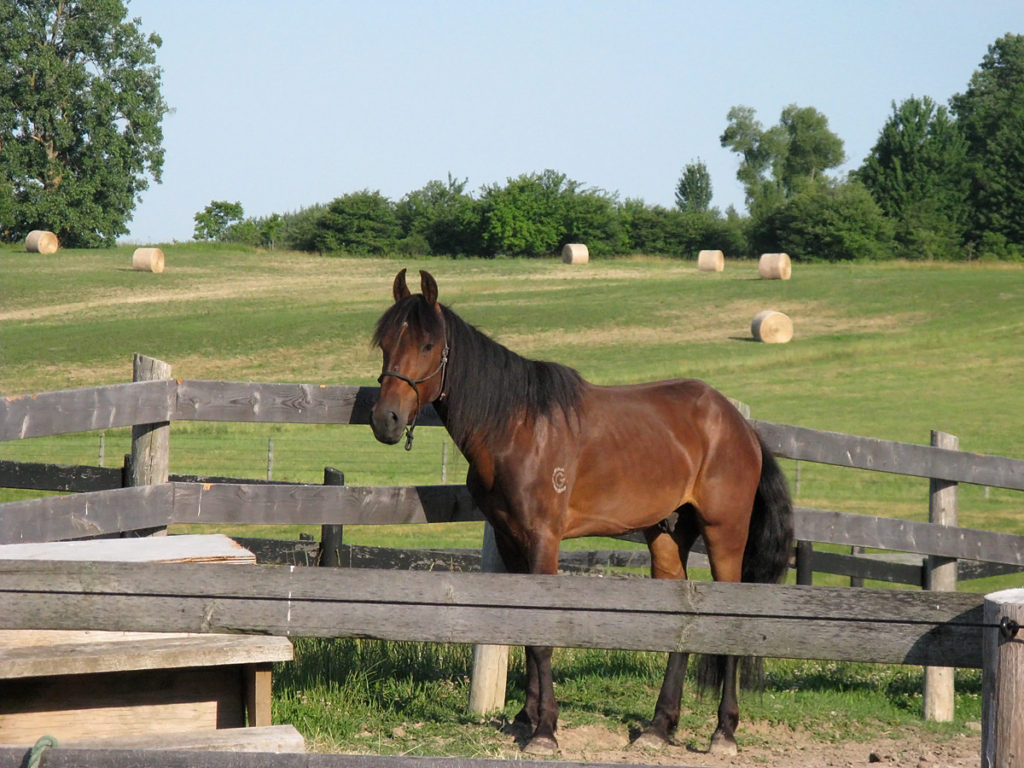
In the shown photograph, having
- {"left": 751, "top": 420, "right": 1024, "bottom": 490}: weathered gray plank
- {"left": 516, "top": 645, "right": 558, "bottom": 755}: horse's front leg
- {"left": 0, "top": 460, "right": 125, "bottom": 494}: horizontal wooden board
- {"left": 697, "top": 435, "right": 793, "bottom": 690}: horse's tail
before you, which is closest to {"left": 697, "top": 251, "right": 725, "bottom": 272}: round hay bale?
{"left": 0, "top": 460, "right": 125, "bottom": 494}: horizontal wooden board

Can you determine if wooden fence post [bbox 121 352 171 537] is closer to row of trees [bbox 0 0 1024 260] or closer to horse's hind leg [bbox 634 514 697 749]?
horse's hind leg [bbox 634 514 697 749]

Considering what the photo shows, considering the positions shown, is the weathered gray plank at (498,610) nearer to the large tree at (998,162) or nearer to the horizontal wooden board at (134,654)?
the horizontal wooden board at (134,654)

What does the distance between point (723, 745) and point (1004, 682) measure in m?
3.02

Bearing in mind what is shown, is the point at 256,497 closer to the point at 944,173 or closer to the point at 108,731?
the point at 108,731

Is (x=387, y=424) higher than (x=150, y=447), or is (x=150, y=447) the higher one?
(x=387, y=424)

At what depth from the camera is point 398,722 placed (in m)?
5.40

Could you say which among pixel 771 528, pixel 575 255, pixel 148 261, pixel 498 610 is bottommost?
pixel 771 528

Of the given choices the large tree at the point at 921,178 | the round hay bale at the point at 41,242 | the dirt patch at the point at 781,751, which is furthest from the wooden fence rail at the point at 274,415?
the large tree at the point at 921,178

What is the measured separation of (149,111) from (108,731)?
66.4 meters

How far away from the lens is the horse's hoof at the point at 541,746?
507 centimetres

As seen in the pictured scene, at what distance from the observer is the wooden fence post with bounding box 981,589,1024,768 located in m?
2.54

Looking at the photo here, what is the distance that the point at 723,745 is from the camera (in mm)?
5402

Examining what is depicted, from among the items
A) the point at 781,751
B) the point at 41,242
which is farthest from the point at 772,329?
the point at 41,242

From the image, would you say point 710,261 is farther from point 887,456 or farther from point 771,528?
point 771,528
